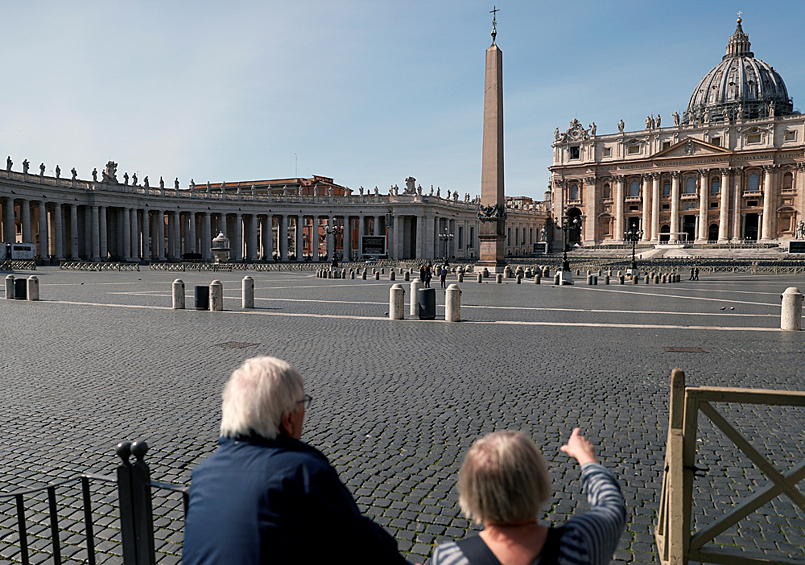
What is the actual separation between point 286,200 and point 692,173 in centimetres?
5677

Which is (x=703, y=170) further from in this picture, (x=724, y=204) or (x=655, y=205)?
(x=655, y=205)

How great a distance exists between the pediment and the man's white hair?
91.4 metres

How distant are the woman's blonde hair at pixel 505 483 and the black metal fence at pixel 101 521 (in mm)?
1663

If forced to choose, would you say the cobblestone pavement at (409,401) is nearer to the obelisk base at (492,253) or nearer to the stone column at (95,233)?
the obelisk base at (492,253)

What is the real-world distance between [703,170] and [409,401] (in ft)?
289

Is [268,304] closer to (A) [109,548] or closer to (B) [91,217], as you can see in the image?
(A) [109,548]

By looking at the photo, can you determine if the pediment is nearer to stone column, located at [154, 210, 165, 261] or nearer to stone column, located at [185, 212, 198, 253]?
stone column, located at [185, 212, 198, 253]

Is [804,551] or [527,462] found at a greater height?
[527,462]

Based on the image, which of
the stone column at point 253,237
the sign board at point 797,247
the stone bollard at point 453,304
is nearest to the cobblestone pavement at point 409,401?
the stone bollard at point 453,304

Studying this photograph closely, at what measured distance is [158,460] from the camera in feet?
16.7

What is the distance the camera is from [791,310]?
1310 centimetres

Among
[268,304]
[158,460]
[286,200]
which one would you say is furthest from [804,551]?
[286,200]

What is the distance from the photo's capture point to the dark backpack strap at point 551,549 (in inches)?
73.3

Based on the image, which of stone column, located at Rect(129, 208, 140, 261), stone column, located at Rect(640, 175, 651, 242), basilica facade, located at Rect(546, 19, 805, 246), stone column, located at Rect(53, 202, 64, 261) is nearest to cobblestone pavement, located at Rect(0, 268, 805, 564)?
stone column, located at Rect(53, 202, 64, 261)
